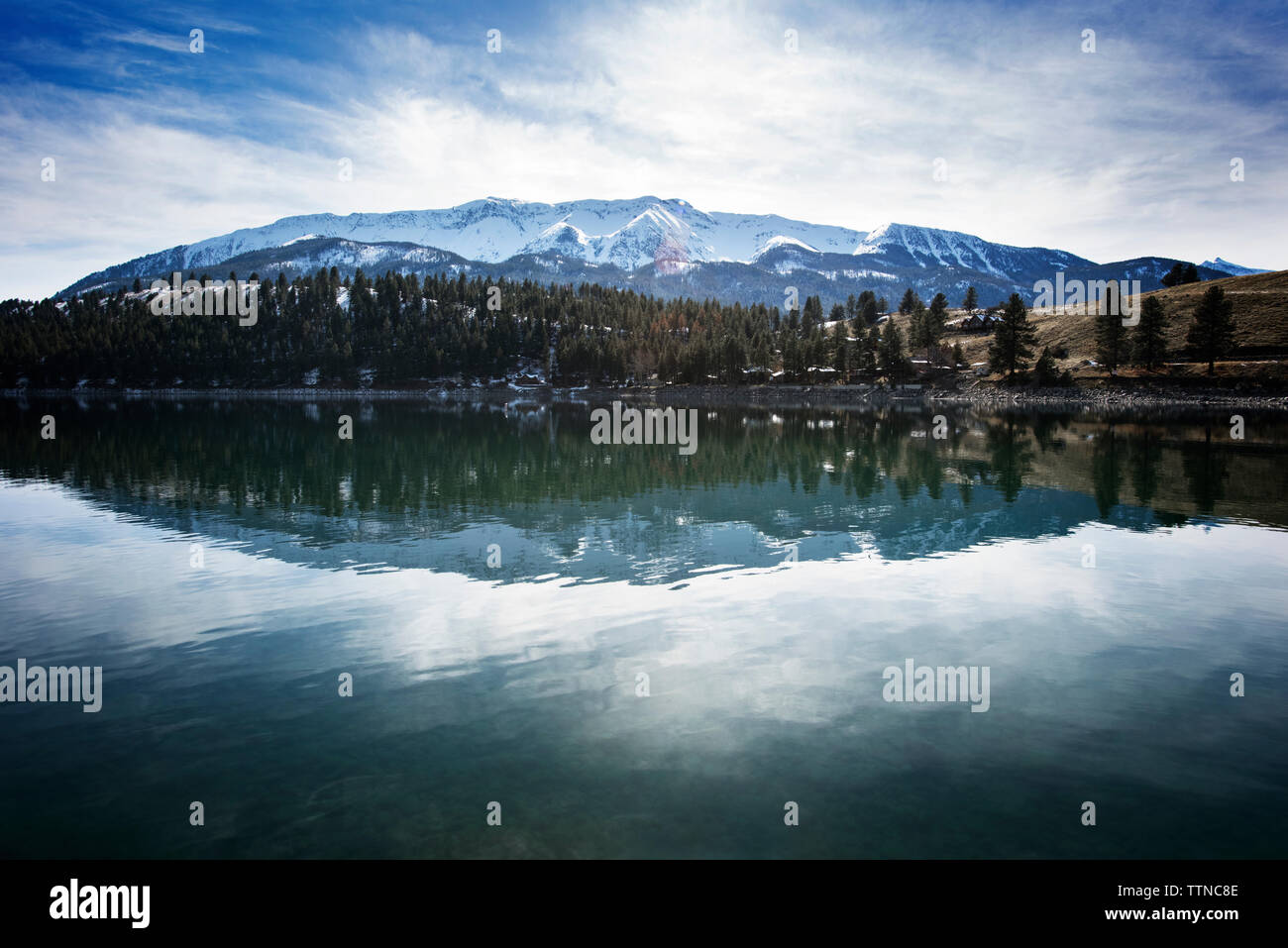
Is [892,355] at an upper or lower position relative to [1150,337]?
upper

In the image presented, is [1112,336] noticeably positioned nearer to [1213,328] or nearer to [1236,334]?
[1213,328]

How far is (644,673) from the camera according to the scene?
16.5 meters

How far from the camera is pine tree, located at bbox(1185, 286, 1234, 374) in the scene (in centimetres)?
12175

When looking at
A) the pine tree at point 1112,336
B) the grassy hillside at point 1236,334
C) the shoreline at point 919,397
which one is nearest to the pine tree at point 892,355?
the shoreline at point 919,397

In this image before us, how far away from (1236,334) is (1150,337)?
17.6m

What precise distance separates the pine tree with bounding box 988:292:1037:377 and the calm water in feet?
384

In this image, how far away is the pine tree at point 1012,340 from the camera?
146 metres

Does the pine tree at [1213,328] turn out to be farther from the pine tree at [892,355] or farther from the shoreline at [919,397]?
the pine tree at [892,355]

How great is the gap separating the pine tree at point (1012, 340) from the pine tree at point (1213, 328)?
27.9 metres

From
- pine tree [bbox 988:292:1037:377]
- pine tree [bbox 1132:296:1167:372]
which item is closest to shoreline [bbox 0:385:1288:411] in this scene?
pine tree [bbox 988:292:1037:377]

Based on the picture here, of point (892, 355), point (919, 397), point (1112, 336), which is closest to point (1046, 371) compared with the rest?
point (1112, 336)
